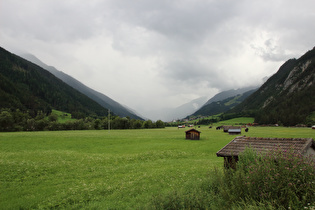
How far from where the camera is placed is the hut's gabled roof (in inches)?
546

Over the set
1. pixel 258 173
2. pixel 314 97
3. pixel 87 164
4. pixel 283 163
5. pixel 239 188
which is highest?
pixel 314 97

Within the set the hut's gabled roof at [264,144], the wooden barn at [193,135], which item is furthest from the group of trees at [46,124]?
the hut's gabled roof at [264,144]

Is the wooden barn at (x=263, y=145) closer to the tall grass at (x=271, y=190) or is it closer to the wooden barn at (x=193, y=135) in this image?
the tall grass at (x=271, y=190)

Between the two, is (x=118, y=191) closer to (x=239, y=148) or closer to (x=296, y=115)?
(x=239, y=148)

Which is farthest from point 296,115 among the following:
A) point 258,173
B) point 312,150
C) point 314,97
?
point 258,173

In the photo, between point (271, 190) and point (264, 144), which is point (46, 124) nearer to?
point (264, 144)

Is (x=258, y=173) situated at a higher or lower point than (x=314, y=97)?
lower

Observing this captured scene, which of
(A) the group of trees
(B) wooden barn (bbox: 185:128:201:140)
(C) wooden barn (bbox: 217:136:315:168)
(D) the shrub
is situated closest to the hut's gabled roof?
(C) wooden barn (bbox: 217:136:315:168)

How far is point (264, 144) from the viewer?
15.4 m

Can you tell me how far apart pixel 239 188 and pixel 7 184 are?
71.4 feet

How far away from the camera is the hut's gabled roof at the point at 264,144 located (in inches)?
546

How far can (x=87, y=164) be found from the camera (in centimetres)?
2623

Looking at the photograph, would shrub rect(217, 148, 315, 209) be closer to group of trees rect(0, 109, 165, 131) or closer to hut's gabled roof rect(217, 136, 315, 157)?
hut's gabled roof rect(217, 136, 315, 157)

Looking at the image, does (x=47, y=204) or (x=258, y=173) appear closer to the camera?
(x=258, y=173)
